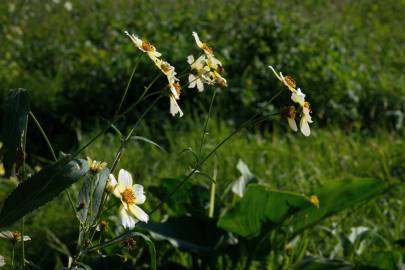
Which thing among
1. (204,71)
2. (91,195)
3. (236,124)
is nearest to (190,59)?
(204,71)

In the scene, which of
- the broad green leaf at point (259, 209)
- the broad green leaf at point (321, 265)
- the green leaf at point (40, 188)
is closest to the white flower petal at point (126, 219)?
the green leaf at point (40, 188)

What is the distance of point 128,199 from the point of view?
129cm

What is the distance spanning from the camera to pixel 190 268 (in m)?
2.46

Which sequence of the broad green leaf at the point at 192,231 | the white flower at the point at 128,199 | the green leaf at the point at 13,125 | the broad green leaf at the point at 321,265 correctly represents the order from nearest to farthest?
1. the green leaf at the point at 13,125
2. the white flower at the point at 128,199
3. the broad green leaf at the point at 321,265
4. the broad green leaf at the point at 192,231

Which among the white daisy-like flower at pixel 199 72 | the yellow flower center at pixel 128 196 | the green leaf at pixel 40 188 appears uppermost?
the white daisy-like flower at pixel 199 72

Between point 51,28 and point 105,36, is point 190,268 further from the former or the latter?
point 51,28

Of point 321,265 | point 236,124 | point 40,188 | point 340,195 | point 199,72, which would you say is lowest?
point 40,188

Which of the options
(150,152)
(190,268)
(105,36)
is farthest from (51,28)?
(190,268)

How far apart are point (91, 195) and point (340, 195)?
1.21m

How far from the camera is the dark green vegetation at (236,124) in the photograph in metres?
2.34

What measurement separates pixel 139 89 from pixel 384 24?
3298mm

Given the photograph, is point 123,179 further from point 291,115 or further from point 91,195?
point 291,115

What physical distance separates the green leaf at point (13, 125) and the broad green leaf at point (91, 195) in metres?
0.16

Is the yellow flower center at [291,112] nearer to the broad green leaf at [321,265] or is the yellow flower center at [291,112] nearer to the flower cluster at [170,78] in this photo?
the flower cluster at [170,78]
